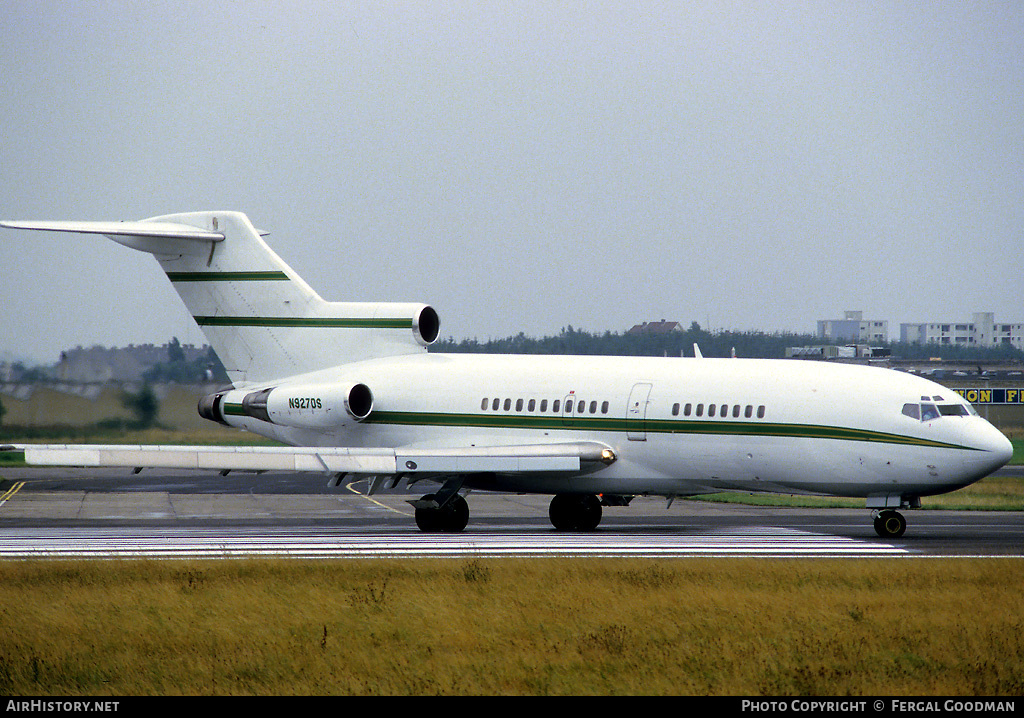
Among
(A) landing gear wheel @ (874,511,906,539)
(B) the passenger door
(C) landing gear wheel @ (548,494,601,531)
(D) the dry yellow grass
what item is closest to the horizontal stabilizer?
(C) landing gear wheel @ (548,494,601,531)

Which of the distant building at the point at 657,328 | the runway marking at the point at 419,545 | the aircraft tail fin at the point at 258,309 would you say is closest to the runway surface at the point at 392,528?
the runway marking at the point at 419,545

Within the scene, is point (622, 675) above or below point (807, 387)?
below

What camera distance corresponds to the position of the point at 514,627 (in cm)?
1515

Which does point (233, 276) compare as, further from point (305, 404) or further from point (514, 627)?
point (514, 627)

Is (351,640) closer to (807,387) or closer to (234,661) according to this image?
(234,661)

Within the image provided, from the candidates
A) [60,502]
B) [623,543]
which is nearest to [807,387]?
[623,543]

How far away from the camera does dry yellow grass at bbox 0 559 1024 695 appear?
1254 cm

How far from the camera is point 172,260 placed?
33.7 m

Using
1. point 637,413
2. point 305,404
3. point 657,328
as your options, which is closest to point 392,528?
point 305,404

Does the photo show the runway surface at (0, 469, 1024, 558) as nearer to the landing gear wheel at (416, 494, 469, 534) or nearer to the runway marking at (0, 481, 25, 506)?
the runway marking at (0, 481, 25, 506)

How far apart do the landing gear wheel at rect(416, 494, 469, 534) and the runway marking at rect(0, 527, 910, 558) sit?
747mm

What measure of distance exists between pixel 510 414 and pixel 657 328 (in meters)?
49.1

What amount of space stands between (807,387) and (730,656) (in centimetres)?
1340
